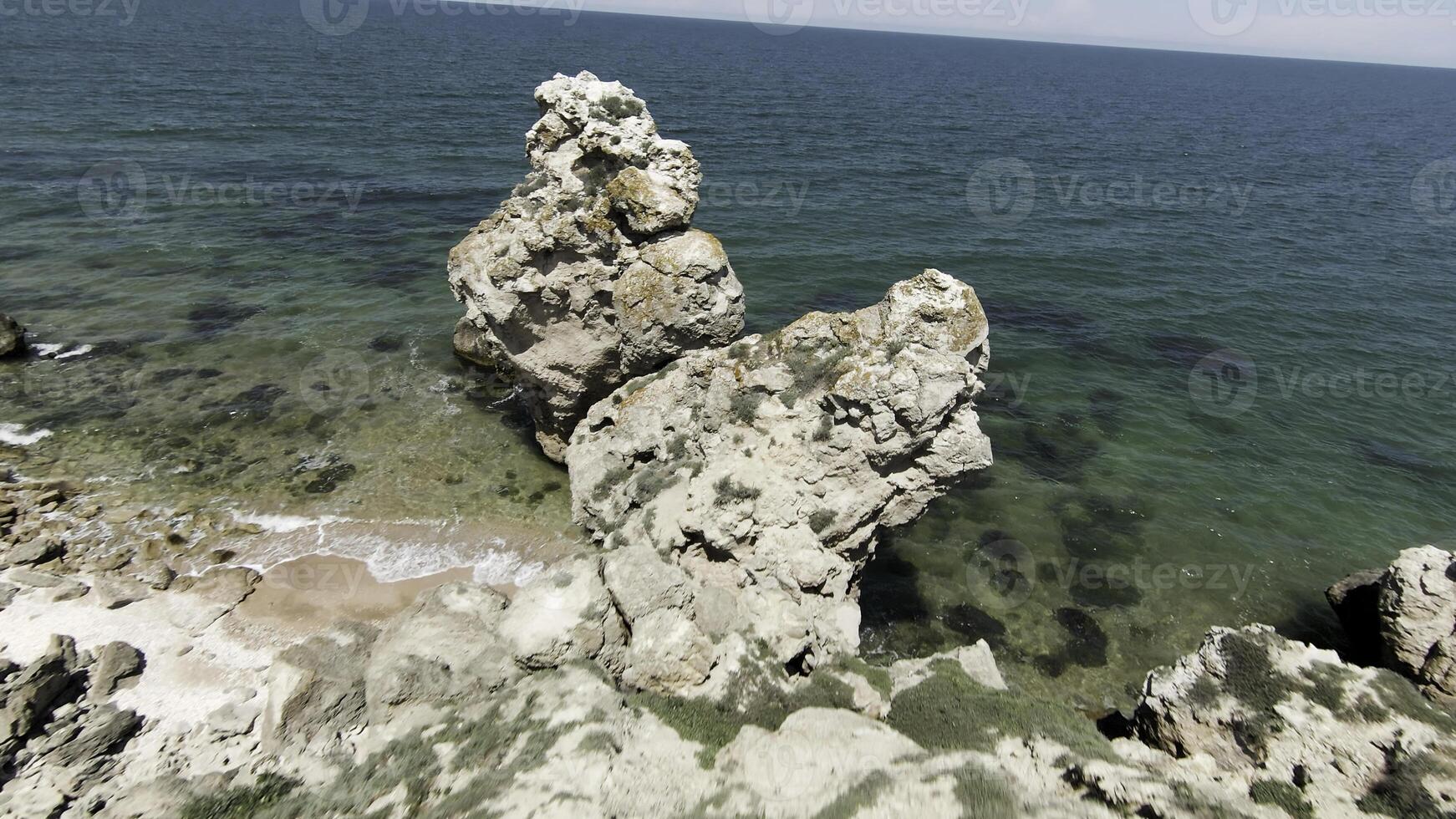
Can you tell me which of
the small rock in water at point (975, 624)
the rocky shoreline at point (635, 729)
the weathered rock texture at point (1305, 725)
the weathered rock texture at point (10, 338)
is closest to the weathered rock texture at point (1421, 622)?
the rocky shoreline at point (635, 729)

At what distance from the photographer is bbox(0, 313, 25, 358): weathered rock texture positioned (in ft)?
82.6

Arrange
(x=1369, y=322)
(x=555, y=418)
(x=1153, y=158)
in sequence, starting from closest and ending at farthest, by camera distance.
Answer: (x=555, y=418) < (x=1369, y=322) < (x=1153, y=158)

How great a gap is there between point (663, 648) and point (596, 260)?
10.4 m

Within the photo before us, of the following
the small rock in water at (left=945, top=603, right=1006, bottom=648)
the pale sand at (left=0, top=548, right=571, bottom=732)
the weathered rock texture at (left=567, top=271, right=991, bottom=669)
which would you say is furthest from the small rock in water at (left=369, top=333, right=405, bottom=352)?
the small rock in water at (left=945, top=603, right=1006, bottom=648)

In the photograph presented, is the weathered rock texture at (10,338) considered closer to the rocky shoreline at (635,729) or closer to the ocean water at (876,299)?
the ocean water at (876,299)

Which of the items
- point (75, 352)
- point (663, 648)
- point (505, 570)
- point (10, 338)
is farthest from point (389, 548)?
point (10, 338)

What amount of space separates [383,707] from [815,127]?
67.8m

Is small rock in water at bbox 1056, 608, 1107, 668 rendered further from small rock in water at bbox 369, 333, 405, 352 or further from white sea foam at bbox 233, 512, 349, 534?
small rock in water at bbox 369, 333, 405, 352

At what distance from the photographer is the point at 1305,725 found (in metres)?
10.6

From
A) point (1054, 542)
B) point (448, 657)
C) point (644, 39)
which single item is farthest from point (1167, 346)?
point (644, 39)

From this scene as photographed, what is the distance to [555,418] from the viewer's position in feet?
67.2

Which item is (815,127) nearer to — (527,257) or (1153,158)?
(1153,158)

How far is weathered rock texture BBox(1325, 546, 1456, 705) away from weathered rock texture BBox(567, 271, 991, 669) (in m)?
10.6

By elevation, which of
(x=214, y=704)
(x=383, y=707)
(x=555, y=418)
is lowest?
(x=214, y=704)
